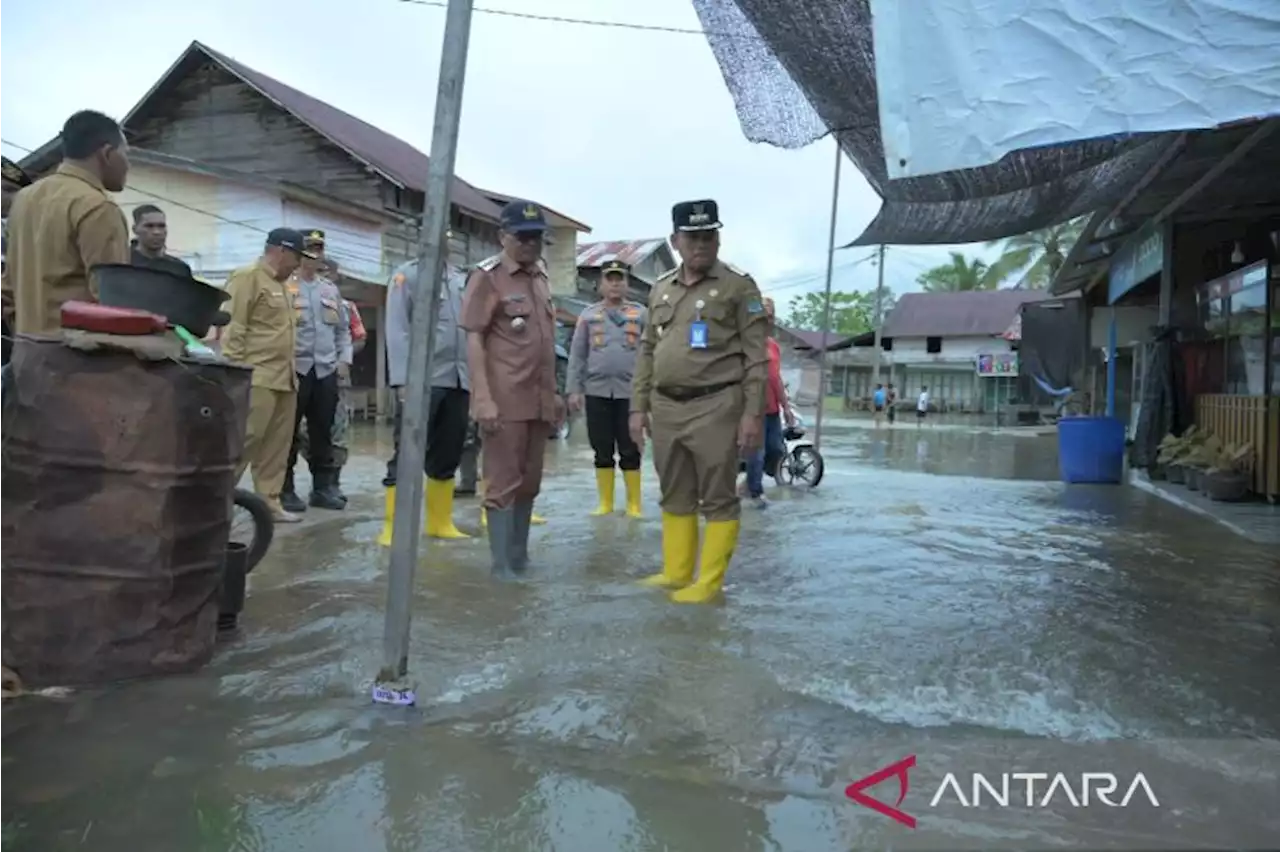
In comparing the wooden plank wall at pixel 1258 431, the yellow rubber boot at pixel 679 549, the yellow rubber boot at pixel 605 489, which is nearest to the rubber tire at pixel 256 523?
the yellow rubber boot at pixel 679 549

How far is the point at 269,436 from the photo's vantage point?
564cm

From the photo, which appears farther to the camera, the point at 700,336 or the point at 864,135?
the point at 864,135

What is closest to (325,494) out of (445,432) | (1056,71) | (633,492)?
(445,432)

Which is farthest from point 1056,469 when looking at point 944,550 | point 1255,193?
point 944,550

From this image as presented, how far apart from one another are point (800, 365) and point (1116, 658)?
1815 inches

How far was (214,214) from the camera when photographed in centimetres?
1934

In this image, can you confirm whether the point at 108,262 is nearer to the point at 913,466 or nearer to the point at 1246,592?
the point at 1246,592

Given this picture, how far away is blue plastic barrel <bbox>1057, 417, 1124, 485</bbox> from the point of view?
9266mm

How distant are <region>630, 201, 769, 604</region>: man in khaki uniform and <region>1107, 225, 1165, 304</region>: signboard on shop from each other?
694 centimetres

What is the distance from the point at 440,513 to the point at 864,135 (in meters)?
3.50

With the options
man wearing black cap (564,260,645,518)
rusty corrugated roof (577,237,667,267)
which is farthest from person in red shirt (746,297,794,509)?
rusty corrugated roof (577,237,667,267)

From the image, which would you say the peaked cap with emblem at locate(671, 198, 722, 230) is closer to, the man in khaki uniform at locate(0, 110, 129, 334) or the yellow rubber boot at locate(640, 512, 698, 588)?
the yellow rubber boot at locate(640, 512, 698, 588)

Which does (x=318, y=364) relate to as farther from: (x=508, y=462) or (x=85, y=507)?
(x=85, y=507)

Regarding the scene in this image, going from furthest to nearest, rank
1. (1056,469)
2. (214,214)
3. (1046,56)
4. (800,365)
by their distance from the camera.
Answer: (800,365) < (214,214) < (1056,469) < (1046,56)
